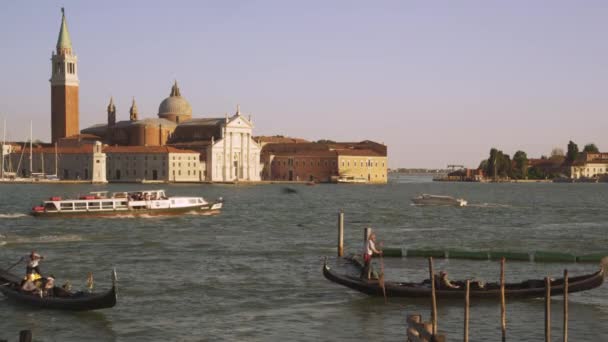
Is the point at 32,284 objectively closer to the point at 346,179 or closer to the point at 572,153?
the point at 346,179

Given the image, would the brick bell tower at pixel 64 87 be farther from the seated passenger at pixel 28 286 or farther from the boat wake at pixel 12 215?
the seated passenger at pixel 28 286

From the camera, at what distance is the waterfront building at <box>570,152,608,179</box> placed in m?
130

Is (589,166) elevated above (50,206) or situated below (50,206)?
above

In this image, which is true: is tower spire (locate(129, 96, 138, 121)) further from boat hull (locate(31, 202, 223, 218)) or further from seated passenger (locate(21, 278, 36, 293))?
seated passenger (locate(21, 278, 36, 293))

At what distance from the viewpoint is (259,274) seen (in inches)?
729

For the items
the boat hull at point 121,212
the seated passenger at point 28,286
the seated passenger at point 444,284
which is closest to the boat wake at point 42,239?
the boat hull at point 121,212

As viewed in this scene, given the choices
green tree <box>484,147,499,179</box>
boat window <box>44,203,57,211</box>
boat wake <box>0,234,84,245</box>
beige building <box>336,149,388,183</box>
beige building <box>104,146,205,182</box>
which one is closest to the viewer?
boat wake <box>0,234,84,245</box>

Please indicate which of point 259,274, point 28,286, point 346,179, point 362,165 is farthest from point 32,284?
point 362,165

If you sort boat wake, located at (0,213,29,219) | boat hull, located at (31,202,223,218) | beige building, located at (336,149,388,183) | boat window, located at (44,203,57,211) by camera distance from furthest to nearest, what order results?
beige building, located at (336,149,388,183) < boat wake, located at (0,213,29,219) < boat window, located at (44,203,57,211) < boat hull, located at (31,202,223,218)

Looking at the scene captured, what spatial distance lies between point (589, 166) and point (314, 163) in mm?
48948

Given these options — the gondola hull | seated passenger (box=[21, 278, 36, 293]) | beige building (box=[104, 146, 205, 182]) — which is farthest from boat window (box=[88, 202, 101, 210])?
beige building (box=[104, 146, 205, 182])

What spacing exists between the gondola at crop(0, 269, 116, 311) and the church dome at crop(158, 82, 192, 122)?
286 feet

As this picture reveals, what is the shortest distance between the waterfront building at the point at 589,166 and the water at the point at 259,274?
96411 mm

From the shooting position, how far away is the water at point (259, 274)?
13.2 meters
